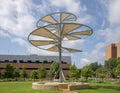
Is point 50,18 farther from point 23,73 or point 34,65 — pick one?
point 34,65

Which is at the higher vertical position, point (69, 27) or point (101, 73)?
point (69, 27)

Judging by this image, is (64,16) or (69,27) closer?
(69,27)

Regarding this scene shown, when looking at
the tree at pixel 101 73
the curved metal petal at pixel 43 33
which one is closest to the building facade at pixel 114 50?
the tree at pixel 101 73

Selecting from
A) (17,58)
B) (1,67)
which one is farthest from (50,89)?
(17,58)

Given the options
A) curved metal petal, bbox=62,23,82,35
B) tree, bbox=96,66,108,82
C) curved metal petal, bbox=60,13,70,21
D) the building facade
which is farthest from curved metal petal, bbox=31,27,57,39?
the building facade

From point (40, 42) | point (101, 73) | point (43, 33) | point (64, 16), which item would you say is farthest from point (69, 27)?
point (101, 73)

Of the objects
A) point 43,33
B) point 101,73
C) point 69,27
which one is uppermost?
point 69,27

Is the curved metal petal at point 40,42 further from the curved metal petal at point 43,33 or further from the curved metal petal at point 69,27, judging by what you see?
the curved metal petal at point 69,27

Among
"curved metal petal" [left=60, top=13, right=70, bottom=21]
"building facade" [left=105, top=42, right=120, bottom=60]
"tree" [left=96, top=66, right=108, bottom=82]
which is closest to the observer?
"curved metal petal" [left=60, top=13, right=70, bottom=21]

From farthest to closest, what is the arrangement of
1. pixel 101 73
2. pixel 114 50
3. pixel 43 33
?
pixel 114 50, pixel 101 73, pixel 43 33

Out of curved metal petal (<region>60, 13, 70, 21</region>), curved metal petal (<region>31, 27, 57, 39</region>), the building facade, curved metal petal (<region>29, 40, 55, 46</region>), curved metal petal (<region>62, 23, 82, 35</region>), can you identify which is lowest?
curved metal petal (<region>29, 40, 55, 46</region>)

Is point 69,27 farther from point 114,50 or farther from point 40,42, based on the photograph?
point 114,50

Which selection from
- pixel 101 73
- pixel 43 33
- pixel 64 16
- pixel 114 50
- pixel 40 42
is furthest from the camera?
pixel 114 50

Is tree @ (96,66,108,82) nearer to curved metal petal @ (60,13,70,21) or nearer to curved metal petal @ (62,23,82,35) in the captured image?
curved metal petal @ (60,13,70,21)
